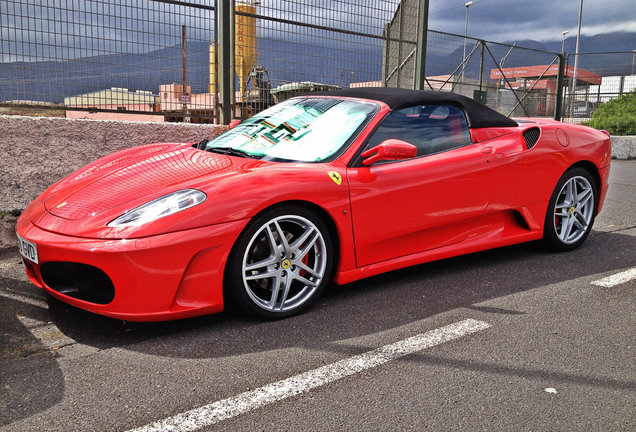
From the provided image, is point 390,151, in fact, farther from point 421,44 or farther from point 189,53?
point 421,44

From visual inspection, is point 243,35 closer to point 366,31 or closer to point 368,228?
point 366,31

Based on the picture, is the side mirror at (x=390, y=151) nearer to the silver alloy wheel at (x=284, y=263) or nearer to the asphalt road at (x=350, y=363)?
the silver alloy wheel at (x=284, y=263)

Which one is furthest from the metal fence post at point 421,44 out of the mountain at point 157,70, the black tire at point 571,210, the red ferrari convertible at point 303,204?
the black tire at point 571,210

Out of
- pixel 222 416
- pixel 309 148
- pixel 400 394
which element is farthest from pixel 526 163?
pixel 222 416

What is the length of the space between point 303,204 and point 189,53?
3.10 m

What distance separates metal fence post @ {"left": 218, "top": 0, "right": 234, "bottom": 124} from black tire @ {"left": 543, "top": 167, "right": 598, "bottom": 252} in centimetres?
335

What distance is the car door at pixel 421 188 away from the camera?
133 inches

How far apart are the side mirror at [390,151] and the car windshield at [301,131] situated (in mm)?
213

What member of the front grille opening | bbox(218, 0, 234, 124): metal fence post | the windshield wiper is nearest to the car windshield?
the windshield wiper

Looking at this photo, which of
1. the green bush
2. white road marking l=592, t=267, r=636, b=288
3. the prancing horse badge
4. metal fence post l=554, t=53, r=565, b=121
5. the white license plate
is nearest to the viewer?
the white license plate

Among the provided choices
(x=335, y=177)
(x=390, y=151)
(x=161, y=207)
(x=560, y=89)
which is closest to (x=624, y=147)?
(x=560, y=89)

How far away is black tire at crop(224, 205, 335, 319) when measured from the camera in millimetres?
2941

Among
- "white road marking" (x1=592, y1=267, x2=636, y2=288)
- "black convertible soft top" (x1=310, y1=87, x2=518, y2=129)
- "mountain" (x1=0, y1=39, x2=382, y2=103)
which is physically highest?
"mountain" (x1=0, y1=39, x2=382, y2=103)

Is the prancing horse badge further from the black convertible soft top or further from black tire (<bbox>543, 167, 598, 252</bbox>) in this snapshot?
black tire (<bbox>543, 167, 598, 252</bbox>)
